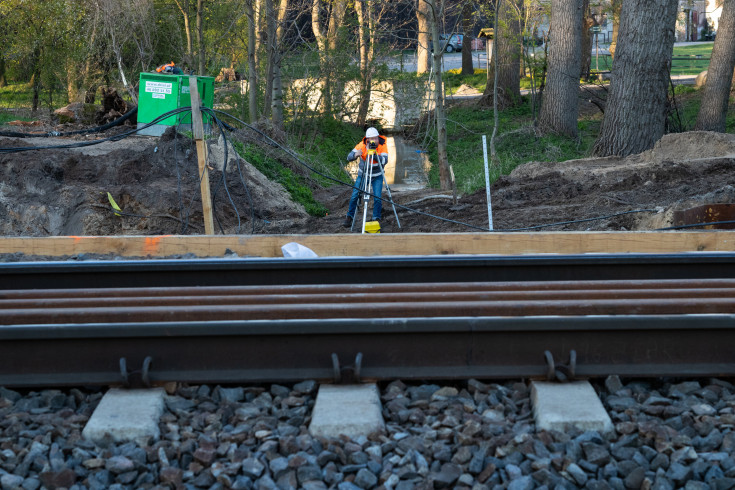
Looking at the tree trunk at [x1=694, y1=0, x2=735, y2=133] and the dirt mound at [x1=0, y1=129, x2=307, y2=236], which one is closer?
the dirt mound at [x1=0, y1=129, x2=307, y2=236]

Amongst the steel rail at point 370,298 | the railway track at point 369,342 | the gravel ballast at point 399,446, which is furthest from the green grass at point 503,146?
the gravel ballast at point 399,446

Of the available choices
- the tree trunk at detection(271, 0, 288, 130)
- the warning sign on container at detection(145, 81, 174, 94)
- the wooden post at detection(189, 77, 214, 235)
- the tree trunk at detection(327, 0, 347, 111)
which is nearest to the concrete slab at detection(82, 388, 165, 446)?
the wooden post at detection(189, 77, 214, 235)

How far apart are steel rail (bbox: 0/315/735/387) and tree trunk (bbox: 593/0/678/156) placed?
14.3 m

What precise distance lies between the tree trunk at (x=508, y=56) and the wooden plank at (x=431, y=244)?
19.9 metres

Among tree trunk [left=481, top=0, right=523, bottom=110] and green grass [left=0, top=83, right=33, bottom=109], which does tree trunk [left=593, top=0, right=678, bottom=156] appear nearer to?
tree trunk [left=481, top=0, right=523, bottom=110]

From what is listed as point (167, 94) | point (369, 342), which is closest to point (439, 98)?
point (167, 94)

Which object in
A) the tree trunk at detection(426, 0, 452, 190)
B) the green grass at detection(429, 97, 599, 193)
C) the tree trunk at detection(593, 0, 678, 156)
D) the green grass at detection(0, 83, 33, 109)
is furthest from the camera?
the green grass at detection(0, 83, 33, 109)

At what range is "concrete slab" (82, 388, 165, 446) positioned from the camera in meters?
3.46

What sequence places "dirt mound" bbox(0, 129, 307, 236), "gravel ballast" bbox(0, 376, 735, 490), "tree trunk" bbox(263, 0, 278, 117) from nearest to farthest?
"gravel ballast" bbox(0, 376, 735, 490) → "dirt mound" bbox(0, 129, 307, 236) → "tree trunk" bbox(263, 0, 278, 117)

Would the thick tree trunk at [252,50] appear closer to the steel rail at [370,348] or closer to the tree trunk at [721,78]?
the tree trunk at [721,78]

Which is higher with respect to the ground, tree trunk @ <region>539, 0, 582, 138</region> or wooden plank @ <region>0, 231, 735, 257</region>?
tree trunk @ <region>539, 0, 582, 138</region>

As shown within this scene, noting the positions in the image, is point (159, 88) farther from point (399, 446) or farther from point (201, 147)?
point (399, 446)

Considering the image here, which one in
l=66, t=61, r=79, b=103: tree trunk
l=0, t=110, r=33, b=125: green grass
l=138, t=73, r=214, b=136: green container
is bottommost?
l=0, t=110, r=33, b=125: green grass

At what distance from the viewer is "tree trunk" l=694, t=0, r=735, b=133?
67.7 feet
